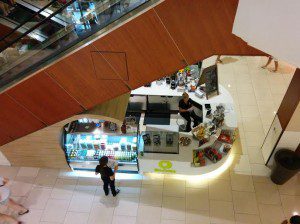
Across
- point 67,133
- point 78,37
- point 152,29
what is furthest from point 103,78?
point 67,133

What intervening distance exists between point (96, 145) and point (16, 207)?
79.2 inches

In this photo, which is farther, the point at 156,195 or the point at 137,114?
the point at 137,114

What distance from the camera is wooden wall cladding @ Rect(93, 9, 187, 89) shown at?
4.11 meters

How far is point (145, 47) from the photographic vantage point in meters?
4.34

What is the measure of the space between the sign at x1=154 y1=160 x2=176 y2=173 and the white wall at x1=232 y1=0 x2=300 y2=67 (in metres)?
3.79

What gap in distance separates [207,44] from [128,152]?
10.5 feet

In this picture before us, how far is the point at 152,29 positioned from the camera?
4.14 m

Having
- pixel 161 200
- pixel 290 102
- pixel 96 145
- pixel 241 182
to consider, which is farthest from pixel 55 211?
pixel 290 102

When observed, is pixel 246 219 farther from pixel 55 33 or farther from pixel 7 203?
pixel 55 33

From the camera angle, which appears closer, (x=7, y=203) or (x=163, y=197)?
(x=7, y=203)

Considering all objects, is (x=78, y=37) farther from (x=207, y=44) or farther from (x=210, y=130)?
(x=210, y=130)

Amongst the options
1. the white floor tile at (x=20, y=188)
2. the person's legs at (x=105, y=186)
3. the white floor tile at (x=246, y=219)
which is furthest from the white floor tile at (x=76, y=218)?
the white floor tile at (x=246, y=219)

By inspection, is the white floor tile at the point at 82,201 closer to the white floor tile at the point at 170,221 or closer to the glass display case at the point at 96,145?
the glass display case at the point at 96,145

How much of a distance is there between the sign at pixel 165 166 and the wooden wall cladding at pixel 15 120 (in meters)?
2.57
